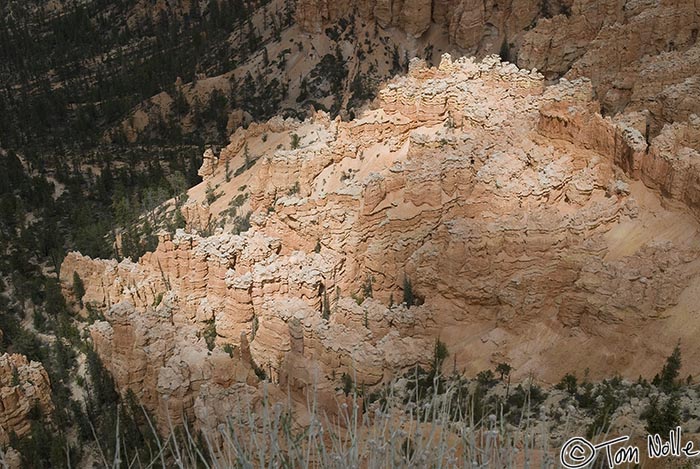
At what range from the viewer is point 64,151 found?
53500 mm

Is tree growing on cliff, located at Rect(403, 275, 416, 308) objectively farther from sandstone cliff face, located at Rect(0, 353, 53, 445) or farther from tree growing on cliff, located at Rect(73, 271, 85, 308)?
tree growing on cliff, located at Rect(73, 271, 85, 308)

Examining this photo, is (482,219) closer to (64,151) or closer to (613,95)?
(613,95)

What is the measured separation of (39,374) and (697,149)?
20.9m

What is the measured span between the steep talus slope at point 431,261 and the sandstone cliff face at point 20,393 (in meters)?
2.18

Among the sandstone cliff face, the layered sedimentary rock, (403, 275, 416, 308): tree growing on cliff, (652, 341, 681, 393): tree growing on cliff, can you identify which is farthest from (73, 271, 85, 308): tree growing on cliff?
the layered sedimentary rock

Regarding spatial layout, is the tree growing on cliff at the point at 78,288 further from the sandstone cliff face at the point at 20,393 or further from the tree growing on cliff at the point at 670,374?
the tree growing on cliff at the point at 670,374

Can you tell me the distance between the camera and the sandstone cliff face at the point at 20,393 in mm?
20906

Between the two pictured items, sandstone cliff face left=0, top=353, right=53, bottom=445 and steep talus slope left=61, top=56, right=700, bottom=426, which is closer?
steep talus slope left=61, top=56, right=700, bottom=426

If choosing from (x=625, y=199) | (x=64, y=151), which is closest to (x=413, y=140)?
(x=625, y=199)

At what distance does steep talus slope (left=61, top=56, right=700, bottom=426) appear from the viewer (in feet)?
60.3

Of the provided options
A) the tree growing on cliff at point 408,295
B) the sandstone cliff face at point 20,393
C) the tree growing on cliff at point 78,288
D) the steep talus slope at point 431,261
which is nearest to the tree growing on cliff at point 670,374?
the steep talus slope at point 431,261

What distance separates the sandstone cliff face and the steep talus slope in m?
2.18

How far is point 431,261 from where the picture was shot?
21891 millimetres

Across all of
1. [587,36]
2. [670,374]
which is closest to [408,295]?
[670,374]
